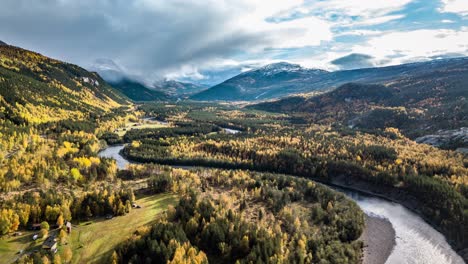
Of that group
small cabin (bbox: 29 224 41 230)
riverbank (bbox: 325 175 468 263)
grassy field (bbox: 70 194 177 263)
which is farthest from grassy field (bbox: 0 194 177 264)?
riverbank (bbox: 325 175 468 263)

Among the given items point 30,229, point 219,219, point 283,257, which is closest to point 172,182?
point 219,219

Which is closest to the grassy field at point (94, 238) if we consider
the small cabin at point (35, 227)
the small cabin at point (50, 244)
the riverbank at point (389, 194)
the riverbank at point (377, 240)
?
the small cabin at point (50, 244)

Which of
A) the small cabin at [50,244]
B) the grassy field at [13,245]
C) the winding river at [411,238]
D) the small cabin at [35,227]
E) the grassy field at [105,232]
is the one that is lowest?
the winding river at [411,238]

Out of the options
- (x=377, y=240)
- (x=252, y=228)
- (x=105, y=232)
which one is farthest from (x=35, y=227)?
(x=377, y=240)

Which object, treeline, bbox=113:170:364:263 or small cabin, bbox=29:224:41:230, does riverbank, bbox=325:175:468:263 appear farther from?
small cabin, bbox=29:224:41:230

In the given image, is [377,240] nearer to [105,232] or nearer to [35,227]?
[105,232]

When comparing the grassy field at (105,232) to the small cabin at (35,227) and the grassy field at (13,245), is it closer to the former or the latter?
the small cabin at (35,227)

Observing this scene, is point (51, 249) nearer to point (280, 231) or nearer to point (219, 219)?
point (219, 219)
